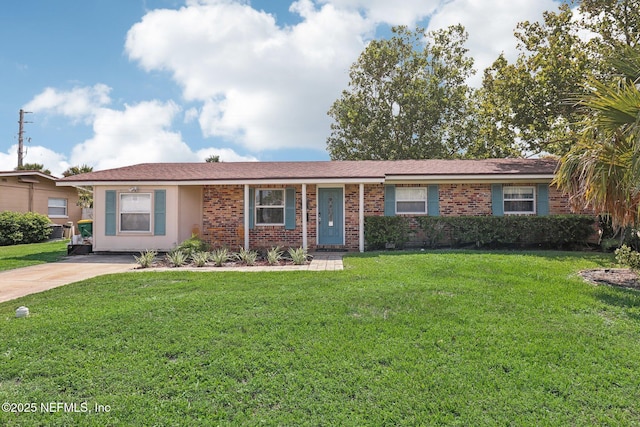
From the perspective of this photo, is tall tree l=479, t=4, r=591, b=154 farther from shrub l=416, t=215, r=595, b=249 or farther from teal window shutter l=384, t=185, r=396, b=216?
teal window shutter l=384, t=185, r=396, b=216

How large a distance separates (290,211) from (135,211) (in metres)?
5.45

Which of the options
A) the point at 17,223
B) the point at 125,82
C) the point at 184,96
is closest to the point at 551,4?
the point at 184,96

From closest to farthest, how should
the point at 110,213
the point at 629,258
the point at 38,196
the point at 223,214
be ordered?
the point at 629,258
the point at 110,213
the point at 223,214
the point at 38,196

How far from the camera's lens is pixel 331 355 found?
3.98 m

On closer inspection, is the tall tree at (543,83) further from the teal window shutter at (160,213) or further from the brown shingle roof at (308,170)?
the teal window shutter at (160,213)

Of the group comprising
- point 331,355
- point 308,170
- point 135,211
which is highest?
point 308,170

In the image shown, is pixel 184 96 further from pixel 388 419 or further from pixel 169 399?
pixel 388 419

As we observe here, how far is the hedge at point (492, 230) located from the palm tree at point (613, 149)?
16.8 feet

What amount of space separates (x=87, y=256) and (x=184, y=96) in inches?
253

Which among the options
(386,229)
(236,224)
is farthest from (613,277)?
(236,224)

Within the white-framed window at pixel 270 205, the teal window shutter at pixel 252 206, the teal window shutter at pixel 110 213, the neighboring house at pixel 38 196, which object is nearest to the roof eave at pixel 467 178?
the white-framed window at pixel 270 205

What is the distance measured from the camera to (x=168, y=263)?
1022cm

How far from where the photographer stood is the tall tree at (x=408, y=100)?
85.5ft

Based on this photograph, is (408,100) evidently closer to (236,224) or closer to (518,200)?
(518,200)
